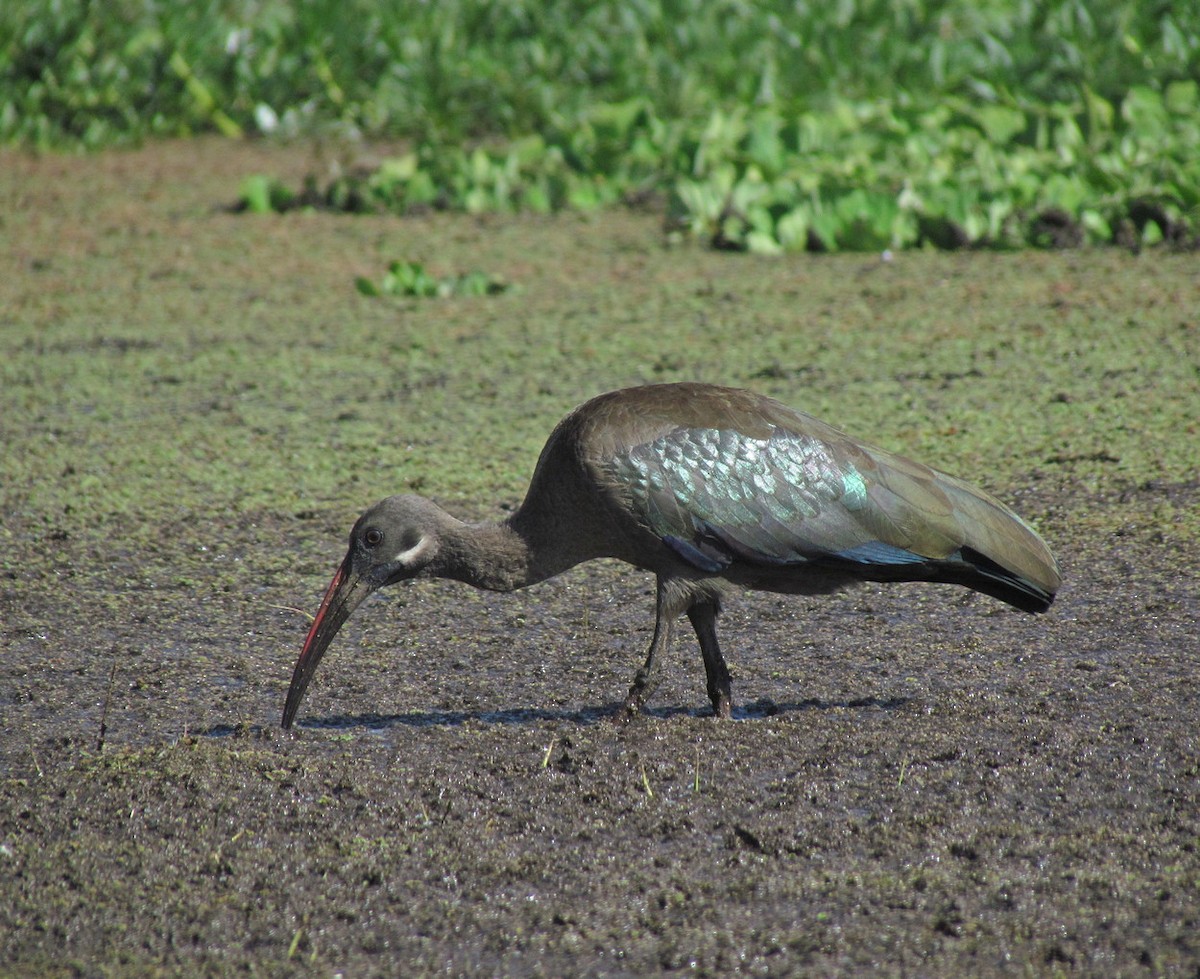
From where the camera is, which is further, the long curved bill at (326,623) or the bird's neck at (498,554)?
the bird's neck at (498,554)

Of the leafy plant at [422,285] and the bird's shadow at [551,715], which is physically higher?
the bird's shadow at [551,715]

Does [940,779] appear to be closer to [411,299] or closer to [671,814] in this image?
[671,814]

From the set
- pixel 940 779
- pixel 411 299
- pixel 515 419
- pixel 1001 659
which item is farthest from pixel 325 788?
pixel 411 299

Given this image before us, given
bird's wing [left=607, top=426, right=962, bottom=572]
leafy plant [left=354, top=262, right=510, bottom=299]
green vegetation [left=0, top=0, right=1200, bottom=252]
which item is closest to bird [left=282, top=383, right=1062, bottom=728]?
bird's wing [left=607, top=426, right=962, bottom=572]

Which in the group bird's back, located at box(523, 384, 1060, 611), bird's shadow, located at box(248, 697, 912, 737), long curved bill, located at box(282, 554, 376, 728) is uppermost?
bird's back, located at box(523, 384, 1060, 611)

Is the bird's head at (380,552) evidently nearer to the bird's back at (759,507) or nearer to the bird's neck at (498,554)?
the bird's neck at (498,554)

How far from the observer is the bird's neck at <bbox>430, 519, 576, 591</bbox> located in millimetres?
4336

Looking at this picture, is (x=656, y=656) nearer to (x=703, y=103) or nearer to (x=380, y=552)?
(x=380, y=552)

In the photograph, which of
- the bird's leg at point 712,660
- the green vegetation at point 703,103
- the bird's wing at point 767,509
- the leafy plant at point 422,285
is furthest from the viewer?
the green vegetation at point 703,103

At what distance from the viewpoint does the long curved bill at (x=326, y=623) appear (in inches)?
164

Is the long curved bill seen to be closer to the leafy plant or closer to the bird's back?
the bird's back

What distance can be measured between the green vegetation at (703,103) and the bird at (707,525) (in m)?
5.05

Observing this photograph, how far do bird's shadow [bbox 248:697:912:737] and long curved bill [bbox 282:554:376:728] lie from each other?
12 cm

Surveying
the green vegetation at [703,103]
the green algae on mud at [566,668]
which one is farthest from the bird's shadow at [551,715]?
the green vegetation at [703,103]
